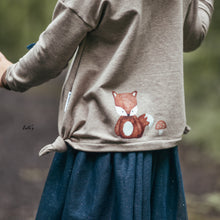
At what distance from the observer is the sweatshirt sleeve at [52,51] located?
3.55 feet

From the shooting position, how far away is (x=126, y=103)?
1.15 m

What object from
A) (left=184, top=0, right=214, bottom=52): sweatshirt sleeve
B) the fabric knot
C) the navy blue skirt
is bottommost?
the navy blue skirt

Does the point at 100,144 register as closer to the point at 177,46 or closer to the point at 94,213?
the point at 94,213

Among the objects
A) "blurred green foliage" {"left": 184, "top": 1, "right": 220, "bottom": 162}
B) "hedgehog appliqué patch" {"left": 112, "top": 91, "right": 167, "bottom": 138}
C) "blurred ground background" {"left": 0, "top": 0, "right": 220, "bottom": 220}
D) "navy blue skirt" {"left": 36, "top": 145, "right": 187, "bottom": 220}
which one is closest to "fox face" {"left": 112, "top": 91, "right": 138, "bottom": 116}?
"hedgehog appliqué patch" {"left": 112, "top": 91, "right": 167, "bottom": 138}

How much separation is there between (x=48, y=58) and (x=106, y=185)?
1.45 ft

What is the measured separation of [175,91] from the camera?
46.3 inches

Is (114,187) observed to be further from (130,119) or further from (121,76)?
(121,76)

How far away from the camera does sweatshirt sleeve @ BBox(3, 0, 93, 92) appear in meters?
1.08

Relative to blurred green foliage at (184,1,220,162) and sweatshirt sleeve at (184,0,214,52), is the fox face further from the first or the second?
blurred green foliage at (184,1,220,162)

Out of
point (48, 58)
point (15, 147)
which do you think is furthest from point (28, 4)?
point (48, 58)

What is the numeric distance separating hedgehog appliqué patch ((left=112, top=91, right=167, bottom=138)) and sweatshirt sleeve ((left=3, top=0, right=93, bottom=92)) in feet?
0.67

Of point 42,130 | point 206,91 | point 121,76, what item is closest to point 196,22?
point 121,76

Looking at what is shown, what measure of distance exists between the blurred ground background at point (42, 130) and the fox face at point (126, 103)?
175 centimetres

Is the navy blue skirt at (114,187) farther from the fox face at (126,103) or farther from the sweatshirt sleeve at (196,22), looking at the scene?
the sweatshirt sleeve at (196,22)
